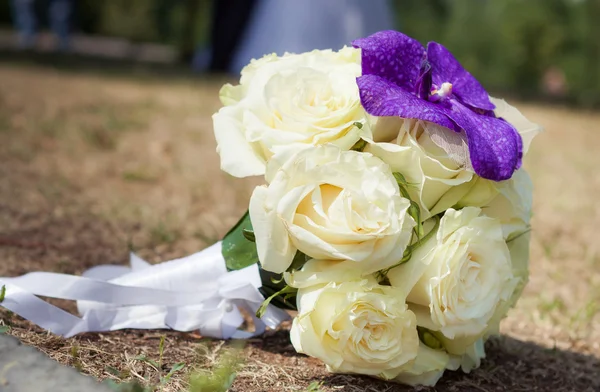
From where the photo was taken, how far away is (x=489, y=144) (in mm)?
1489

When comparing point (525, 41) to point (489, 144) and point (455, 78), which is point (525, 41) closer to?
point (455, 78)

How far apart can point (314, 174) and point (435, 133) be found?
11.9 inches

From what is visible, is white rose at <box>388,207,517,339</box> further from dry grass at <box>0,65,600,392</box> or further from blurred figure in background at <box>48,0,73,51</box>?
blurred figure in background at <box>48,0,73,51</box>

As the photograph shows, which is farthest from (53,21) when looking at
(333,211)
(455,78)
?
(333,211)

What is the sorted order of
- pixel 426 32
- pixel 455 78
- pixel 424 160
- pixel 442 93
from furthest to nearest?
pixel 426 32 → pixel 455 78 → pixel 442 93 → pixel 424 160

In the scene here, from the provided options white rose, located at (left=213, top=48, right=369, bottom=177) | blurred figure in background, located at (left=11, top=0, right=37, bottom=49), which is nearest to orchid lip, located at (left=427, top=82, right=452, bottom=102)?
white rose, located at (left=213, top=48, right=369, bottom=177)

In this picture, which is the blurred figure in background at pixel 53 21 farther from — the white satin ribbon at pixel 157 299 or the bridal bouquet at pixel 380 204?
the bridal bouquet at pixel 380 204

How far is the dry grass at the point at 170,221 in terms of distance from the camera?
1.60 meters

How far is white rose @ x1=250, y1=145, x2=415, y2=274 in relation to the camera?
1.31m

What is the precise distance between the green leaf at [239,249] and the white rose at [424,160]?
0.37 metres

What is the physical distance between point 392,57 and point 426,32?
9224 mm

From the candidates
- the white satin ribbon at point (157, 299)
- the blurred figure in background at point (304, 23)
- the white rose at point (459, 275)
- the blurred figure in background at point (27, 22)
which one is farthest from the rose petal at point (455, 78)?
the blurred figure in background at point (27, 22)

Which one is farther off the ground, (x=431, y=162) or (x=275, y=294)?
(x=431, y=162)

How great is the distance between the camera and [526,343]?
2049 mm
